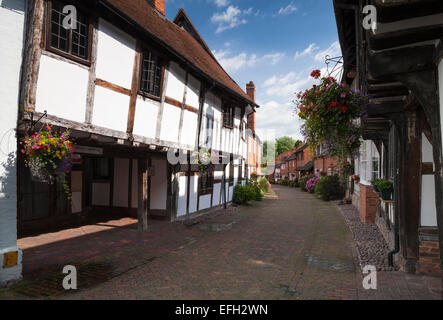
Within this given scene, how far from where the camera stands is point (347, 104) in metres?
5.16

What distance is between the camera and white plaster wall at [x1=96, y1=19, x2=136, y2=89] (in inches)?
246

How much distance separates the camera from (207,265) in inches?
238

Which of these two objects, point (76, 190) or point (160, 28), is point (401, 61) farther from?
point (76, 190)

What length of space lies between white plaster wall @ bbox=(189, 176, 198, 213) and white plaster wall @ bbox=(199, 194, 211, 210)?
56 centimetres

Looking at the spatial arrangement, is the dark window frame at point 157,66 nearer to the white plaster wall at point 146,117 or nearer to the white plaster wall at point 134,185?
the white plaster wall at point 146,117

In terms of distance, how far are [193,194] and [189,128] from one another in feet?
10.6

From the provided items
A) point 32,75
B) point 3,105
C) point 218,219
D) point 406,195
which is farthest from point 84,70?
point 218,219

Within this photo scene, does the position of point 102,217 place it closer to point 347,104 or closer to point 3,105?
point 3,105

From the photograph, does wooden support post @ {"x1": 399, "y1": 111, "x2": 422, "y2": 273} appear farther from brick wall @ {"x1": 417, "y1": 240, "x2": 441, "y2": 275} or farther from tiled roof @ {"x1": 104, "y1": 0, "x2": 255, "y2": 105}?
tiled roof @ {"x1": 104, "y1": 0, "x2": 255, "y2": 105}

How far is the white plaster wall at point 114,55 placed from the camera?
20.5 ft

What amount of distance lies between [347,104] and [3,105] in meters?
5.99

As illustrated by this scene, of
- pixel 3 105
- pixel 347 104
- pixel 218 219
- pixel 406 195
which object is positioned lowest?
pixel 218 219

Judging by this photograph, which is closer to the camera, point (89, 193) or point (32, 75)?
point (32, 75)

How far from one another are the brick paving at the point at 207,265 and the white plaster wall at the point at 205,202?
277 centimetres
